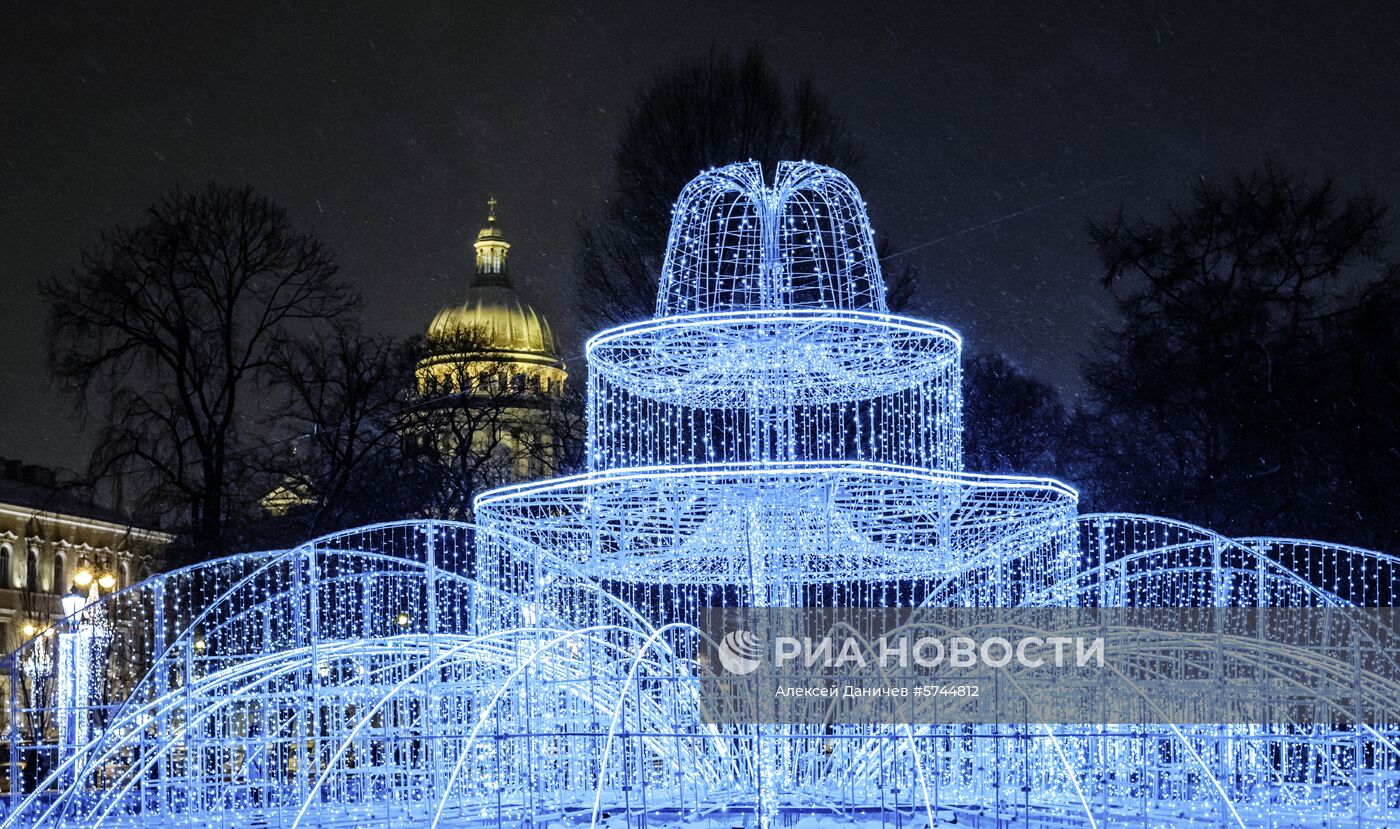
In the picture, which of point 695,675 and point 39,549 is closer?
point 695,675

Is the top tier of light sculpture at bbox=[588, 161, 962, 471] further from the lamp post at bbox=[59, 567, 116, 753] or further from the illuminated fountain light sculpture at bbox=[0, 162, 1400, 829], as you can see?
the lamp post at bbox=[59, 567, 116, 753]

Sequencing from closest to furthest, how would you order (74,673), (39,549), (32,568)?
1. (74,673)
2. (32,568)
3. (39,549)

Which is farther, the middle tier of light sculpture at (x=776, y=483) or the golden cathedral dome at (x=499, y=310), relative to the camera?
the golden cathedral dome at (x=499, y=310)

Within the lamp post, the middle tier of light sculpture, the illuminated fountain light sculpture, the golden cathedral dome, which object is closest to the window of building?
the golden cathedral dome

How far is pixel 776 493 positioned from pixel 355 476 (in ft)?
68.0

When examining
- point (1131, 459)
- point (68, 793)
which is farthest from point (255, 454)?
point (68, 793)

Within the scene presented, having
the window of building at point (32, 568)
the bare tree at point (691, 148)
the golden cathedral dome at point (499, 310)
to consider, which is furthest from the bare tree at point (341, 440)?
the golden cathedral dome at point (499, 310)

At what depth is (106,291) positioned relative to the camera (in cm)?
3553

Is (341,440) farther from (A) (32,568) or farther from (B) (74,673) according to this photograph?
(A) (32,568)

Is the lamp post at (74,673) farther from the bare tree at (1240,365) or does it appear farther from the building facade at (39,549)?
the building facade at (39,549)

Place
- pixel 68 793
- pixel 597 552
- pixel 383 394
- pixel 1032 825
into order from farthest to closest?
pixel 383 394
pixel 597 552
pixel 1032 825
pixel 68 793

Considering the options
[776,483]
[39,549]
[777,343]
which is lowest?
[776,483]

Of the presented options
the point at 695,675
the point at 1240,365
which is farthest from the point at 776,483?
the point at 1240,365

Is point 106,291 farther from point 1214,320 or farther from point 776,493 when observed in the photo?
point 776,493
